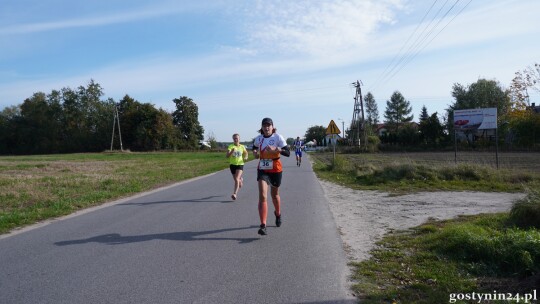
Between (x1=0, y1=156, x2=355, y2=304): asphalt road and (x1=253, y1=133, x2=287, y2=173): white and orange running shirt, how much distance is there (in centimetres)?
111

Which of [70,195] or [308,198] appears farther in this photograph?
[70,195]

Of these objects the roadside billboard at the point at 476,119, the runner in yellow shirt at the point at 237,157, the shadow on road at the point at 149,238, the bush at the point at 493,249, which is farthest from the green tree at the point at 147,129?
the bush at the point at 493,249

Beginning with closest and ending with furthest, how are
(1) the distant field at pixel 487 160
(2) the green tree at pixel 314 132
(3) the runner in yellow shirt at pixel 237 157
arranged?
1. (3) the runner in yellow shirt at pixel 237 157
2. (1) the distant field at pixel 487 160
3. (2) the green tree at pixel 314 132

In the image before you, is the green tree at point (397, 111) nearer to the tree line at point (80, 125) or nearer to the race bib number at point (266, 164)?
the tree line at point (80, 125)

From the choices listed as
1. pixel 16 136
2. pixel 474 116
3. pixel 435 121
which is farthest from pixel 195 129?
pixel 474 116

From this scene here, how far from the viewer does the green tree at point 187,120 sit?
102 metres

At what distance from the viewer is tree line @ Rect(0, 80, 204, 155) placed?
89250mm

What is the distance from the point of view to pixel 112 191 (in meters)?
14.5

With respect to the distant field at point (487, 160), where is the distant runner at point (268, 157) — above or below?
above

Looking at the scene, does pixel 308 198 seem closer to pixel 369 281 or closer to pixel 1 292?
pixel 369 281

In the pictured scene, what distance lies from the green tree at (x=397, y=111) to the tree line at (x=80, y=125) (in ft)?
148

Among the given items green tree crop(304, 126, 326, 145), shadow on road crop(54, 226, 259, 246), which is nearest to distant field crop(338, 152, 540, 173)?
shadow on road crop(54, 226, 259, 246)

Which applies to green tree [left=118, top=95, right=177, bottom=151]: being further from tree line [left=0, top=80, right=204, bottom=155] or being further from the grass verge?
the grass verge

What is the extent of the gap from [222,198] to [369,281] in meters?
7.81
